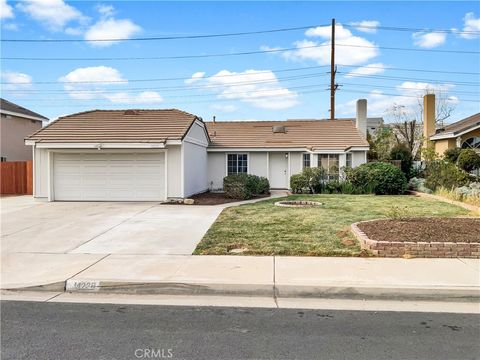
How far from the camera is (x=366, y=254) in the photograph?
787 cm

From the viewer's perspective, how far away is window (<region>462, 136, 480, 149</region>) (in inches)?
981

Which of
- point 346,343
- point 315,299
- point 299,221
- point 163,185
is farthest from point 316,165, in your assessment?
point 346,343

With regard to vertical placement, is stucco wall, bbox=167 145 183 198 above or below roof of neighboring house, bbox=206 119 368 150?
below

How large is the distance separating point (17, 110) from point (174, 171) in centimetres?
1586

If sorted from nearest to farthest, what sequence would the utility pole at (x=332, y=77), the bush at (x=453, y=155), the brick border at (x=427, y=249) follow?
the brick border at (x=427, y=249), the bush at (x=453, y=155), the utility pole at (x=332, y=77)

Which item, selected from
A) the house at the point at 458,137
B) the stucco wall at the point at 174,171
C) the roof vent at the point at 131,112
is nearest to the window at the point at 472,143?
the house at the point at 458,137

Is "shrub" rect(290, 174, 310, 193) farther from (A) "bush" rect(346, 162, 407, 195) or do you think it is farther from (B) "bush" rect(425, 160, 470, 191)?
(B) "bush" rect(425, 160, 470, 191)

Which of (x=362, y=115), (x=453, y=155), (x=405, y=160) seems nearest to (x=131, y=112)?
(x=362, y=115)

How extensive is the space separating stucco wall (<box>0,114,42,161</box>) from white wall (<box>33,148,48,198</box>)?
928 cm

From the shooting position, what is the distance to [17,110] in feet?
89.7

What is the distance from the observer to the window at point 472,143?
981 inches

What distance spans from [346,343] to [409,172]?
2181 centimetres

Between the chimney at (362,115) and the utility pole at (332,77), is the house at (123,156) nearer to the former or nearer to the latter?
the chimney at (362,115)

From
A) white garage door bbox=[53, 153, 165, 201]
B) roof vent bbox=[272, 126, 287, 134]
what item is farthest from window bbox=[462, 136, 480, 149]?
white garage door bbox=[53, 153, 165, 201]
